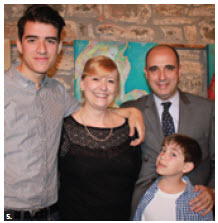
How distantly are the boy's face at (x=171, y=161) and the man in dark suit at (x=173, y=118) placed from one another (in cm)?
12

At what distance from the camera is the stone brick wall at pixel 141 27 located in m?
3.12

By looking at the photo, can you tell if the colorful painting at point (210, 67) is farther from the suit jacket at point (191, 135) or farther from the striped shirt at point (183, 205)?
the striped shirt at point (183, 205)

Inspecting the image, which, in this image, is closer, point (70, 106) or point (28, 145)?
point (28, 145)

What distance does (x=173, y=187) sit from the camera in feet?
6.15

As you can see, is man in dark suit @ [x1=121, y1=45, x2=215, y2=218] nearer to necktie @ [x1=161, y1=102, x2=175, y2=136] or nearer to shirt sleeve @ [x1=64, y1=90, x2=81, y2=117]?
necktie @ [x1=161, y1=102, x2=175, y2=136]

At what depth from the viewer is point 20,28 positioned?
1805 mm

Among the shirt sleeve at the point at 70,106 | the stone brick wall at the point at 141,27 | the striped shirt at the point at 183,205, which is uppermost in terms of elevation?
the stone brick wall at the point at 141,27

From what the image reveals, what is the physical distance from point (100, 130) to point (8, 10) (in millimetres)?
2272

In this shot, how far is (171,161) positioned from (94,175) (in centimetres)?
62

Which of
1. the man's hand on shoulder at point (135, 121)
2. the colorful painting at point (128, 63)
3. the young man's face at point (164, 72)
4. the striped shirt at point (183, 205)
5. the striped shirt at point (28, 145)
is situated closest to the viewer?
the striped shirt at point (28, 145)

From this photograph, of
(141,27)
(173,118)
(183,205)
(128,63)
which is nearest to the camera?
(183,205)

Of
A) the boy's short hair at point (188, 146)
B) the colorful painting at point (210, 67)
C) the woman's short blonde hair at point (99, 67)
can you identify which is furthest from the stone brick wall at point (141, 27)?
the boy's short hair at point (188, 146)

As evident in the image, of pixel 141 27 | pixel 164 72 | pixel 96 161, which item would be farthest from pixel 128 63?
pixel 96 161

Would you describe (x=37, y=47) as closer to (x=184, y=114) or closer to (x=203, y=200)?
(x=184, y=114)
